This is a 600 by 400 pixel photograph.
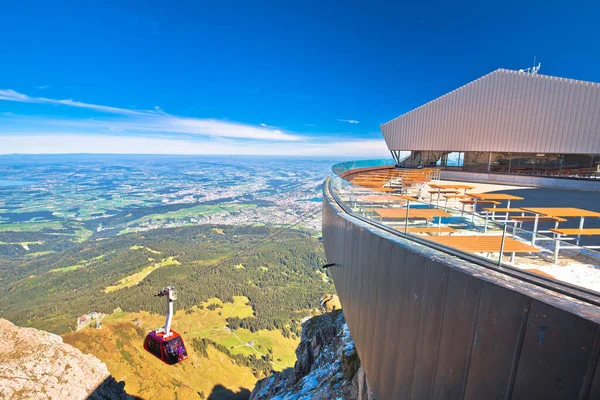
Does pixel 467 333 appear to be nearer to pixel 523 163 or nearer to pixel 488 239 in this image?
pixel 488 239

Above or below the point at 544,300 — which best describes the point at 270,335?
below

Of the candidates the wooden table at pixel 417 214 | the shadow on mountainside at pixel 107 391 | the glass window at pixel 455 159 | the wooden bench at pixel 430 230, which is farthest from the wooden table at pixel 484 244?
the shadow on mountainside at pixel 107 391

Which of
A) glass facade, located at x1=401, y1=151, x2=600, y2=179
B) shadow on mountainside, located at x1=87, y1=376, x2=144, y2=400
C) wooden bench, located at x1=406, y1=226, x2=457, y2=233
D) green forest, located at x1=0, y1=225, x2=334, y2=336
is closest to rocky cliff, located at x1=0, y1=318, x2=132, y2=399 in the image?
shadow on mountainside, located at x1=87, y1=376, x2=144, y2=400

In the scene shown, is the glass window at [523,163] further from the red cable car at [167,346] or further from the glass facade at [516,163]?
the red cable car at [167,346]

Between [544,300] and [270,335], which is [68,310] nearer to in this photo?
[270,335]

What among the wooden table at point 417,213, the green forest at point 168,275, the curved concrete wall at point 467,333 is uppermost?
the wooden table at point 417,213

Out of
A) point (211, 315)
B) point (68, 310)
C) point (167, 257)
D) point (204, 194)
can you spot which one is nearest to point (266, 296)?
point (211, 315)
